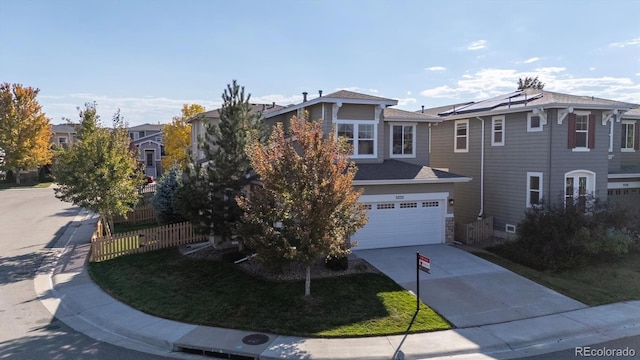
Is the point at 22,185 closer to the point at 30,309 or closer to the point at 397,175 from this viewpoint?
the point at 30,309

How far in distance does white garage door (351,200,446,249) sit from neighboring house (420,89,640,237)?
166 inches

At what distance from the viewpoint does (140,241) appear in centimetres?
1761

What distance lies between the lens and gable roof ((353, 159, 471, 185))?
→ 54.3 feet

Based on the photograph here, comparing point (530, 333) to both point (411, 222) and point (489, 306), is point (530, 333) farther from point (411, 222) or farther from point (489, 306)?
point (411, 222)

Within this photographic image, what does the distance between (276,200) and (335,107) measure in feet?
27.5

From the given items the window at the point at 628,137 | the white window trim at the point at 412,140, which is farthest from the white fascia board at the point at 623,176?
the white window trim at the point at 412,140

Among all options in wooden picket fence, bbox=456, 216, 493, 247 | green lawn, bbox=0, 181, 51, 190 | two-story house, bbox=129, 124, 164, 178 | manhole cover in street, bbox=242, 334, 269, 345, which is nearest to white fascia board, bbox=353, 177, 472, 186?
wooden picket fence, bbox=456, 216, 493, 247

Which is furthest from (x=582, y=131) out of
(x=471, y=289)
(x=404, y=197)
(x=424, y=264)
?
(x=424, y=264)

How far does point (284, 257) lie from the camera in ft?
35.1

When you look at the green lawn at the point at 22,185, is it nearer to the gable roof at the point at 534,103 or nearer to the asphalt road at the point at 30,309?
the asphalt road at the point at 30,309

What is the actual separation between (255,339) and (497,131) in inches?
637

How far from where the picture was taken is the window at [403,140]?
68.9 ft

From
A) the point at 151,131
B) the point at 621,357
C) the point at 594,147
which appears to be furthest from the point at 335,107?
the point at 151,131

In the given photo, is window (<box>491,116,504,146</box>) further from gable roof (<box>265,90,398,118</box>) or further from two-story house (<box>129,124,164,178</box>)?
two-story house (<box>129,124,164,178</box>)
